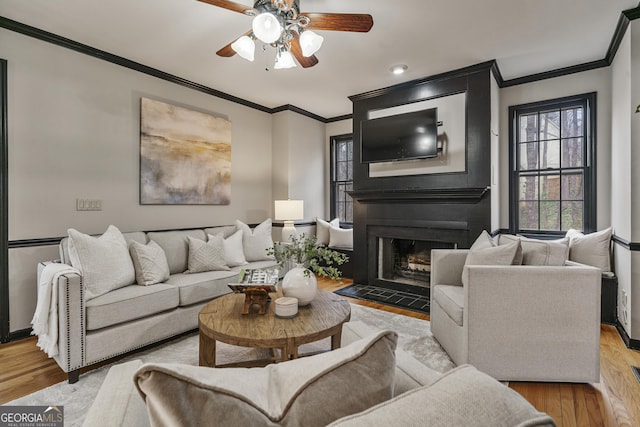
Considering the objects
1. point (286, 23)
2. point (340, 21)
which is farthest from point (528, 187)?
point (286, 23)

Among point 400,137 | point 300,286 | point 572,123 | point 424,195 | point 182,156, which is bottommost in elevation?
point 300,286

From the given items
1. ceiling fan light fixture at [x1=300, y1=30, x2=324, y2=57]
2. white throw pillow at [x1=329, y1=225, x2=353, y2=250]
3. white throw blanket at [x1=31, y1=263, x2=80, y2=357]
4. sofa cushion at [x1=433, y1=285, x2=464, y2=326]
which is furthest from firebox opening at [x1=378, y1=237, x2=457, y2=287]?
white throw blanket at [x1=31, y1=263, x2=80, y2=357]

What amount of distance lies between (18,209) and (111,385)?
9.11 feet

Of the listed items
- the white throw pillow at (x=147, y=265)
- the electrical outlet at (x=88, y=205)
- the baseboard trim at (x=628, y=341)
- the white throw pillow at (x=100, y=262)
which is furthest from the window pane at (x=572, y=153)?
the electrical outlet at (x=88, y=205)

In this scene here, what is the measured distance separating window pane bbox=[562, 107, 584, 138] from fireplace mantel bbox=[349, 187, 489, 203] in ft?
4.18

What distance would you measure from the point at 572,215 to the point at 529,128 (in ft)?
3.64

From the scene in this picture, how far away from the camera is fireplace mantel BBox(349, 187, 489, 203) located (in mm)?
3469

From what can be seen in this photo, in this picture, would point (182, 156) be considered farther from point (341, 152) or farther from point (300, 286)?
point (341, 152)

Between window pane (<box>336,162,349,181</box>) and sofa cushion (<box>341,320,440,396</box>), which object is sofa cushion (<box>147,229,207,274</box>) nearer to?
sofa cushion (<box>341,320,440,396</box>)

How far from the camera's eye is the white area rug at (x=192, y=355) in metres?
1.86

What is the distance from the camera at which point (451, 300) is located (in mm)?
2318

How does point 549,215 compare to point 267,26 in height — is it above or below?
below

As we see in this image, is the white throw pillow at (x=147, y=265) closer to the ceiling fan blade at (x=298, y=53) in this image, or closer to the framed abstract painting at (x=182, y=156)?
the framed abstract painting at (x=182, y=156)

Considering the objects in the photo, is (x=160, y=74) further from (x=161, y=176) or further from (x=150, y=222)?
(x=150, y=222)
